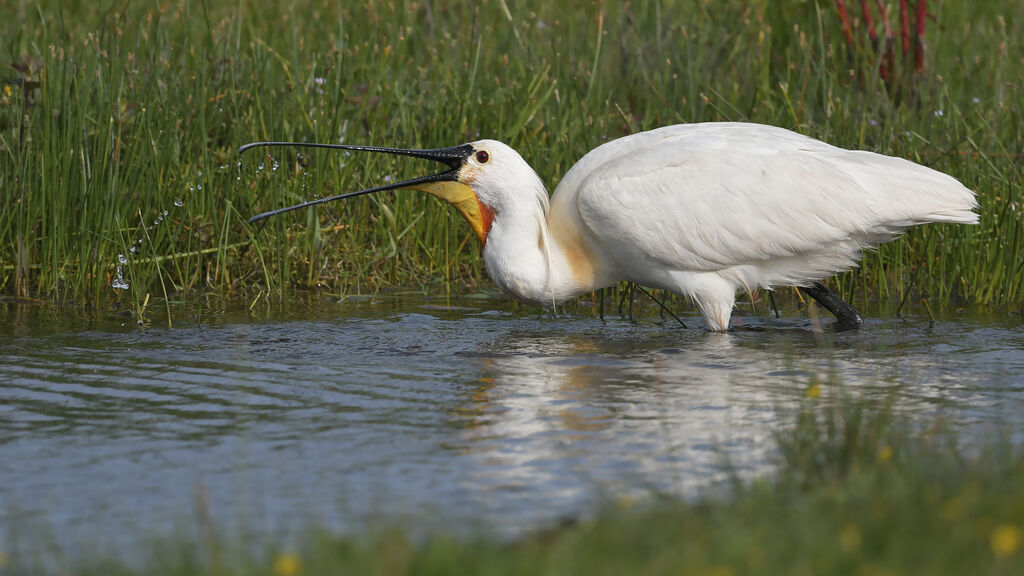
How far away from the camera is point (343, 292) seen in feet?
26.9

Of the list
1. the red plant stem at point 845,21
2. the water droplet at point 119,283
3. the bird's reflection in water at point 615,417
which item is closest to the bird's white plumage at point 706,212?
the bird's reflection in water at point 615,417

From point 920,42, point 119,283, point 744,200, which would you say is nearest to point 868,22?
point 920,42

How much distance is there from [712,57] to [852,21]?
1134 mm

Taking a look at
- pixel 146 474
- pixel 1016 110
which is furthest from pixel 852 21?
pixel 146 474

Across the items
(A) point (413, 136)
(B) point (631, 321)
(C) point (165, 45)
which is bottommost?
(B) point (631, 321)

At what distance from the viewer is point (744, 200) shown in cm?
691

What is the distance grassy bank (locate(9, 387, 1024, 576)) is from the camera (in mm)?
3111

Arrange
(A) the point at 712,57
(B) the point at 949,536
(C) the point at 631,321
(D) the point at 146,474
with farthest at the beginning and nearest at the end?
(A) the point at 712,57 → (C) the point at 631,321 → (D) the point at 146,474 → (B) the point at 949,536

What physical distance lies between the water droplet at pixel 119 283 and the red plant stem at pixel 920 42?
17.7 feet

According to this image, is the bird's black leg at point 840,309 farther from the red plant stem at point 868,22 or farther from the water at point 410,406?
the red plant stem at point 868,22

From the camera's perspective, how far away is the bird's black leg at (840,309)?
723 cm

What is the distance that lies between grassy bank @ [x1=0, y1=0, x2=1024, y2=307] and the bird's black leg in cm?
35

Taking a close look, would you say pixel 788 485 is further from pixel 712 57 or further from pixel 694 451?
pixel 712 57

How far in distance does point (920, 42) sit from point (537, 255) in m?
3.99
